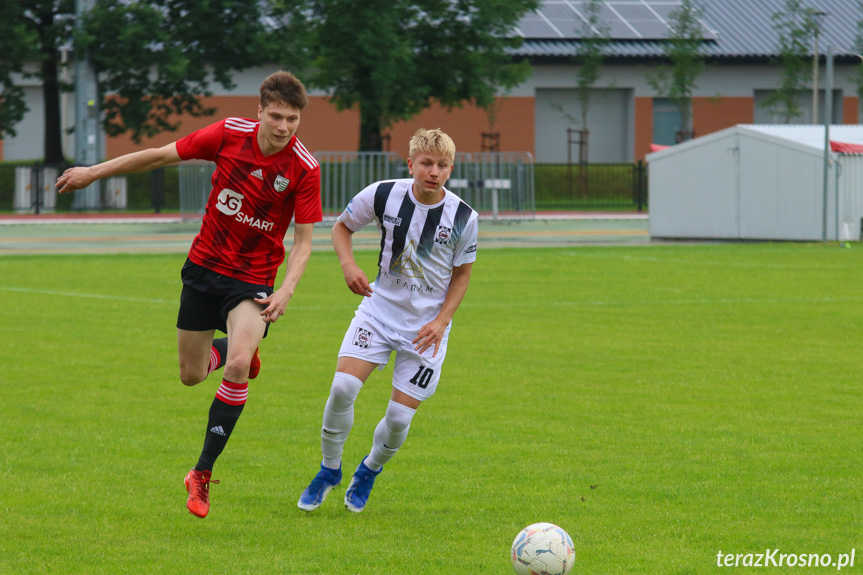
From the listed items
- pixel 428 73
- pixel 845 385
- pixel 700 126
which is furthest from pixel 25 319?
pixel 700 126

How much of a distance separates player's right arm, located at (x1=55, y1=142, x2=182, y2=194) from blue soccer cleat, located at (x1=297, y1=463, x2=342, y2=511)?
1.83 m

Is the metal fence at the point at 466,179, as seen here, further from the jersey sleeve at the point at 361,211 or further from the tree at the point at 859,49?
the jersey sleeve at the point at 361,211

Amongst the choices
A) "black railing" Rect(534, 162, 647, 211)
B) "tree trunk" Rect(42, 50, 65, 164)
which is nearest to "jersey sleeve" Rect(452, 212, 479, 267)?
"tree trunk" Rect(42, 50, 65, 164)

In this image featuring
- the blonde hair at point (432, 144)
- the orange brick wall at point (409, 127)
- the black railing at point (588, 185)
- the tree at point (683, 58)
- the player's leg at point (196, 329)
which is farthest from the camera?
the orange brick wall at point (409, 127)

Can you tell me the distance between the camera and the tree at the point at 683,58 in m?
47.2

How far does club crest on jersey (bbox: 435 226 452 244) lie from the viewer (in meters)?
6.08

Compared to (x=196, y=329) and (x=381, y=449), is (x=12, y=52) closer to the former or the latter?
(x=196, y=329)

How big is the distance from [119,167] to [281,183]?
0.86 meters

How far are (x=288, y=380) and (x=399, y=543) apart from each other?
14.9ft

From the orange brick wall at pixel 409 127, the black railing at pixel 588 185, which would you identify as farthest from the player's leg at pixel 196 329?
the orange brick wall at pixel 409 127

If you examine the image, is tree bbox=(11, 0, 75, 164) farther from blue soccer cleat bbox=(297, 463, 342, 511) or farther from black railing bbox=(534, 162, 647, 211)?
blue soccer cleat bbox=(297, 463, 342, 511)

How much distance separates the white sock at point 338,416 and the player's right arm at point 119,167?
4.88 feet

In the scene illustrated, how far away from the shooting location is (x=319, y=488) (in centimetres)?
601

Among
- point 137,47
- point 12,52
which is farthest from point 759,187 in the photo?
point 12,52
